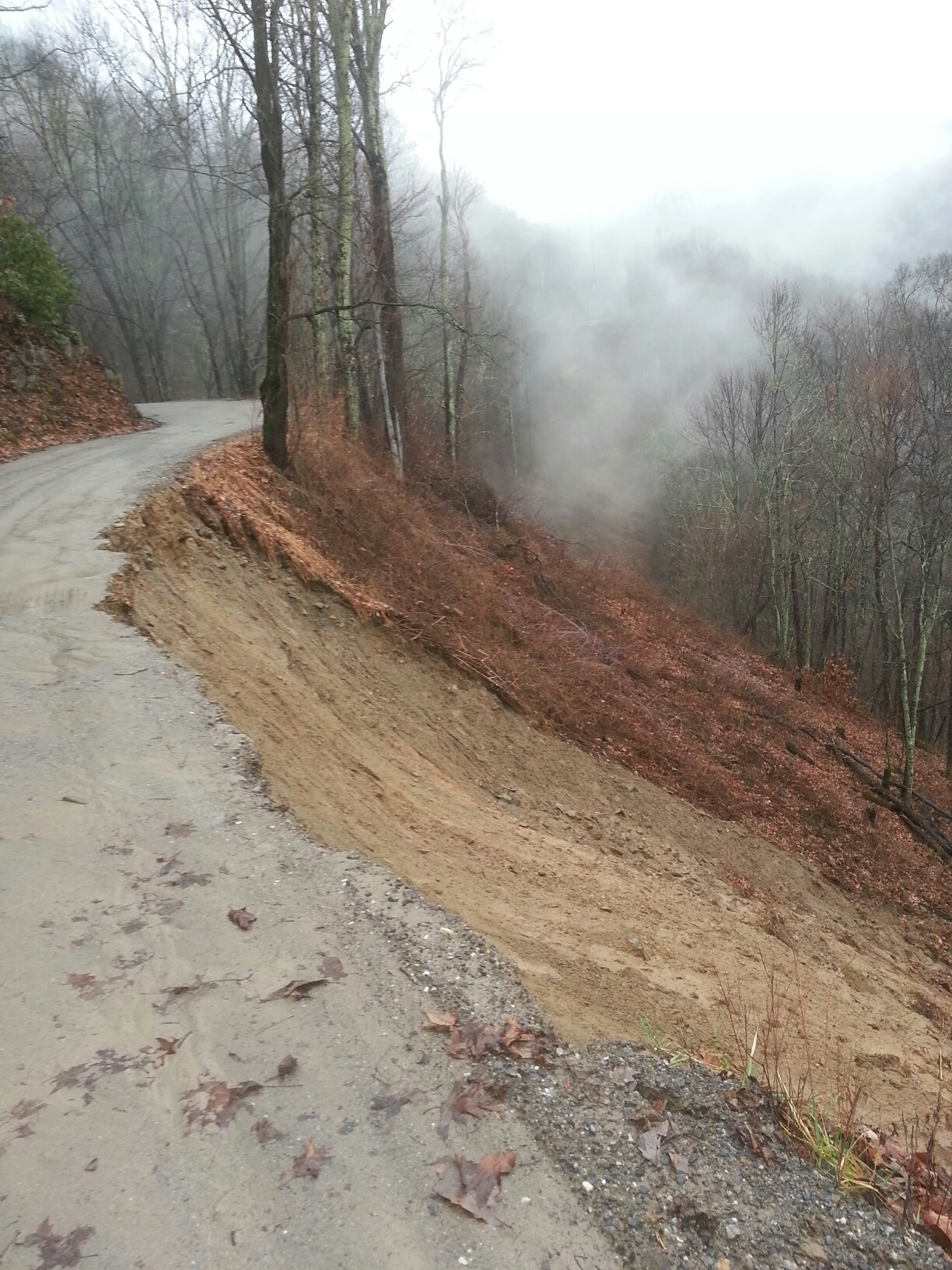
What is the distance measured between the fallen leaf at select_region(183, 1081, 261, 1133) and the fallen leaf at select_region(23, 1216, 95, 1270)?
1.33 feet

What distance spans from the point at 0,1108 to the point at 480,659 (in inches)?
304

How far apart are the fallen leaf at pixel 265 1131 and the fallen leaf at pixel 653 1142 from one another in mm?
1345

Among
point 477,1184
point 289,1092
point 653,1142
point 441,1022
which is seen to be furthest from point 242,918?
point 653,1142

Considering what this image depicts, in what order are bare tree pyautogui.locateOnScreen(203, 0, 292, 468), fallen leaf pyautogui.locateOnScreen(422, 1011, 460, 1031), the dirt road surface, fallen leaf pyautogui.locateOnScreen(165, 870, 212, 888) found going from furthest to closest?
bare tree pyautogui.locateOnScreen(203, 0, 292, 468) → fallen leaf pyautogui.locateOnScreen(165, 870, 212, 888) → fallen leaf pyautogui.locateOnScreen(422, 1011, 460, 1031) → the dirt road surface

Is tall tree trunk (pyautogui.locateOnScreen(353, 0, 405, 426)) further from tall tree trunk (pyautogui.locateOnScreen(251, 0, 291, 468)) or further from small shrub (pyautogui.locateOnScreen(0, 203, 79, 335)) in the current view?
small shrub (pyautogui.locateOnScreen(0, 203, 79, 335))

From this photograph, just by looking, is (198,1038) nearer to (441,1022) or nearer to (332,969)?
(332,969)

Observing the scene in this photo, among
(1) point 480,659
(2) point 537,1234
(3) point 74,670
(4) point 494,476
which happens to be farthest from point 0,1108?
(4) point 494,476

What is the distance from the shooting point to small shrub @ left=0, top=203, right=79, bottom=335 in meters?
14.8

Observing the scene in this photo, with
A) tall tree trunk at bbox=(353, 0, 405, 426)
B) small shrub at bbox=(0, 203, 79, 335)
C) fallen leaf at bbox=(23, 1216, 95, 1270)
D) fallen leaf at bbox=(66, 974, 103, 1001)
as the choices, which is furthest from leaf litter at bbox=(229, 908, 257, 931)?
small shrub at bbox=(0, 203, 79, 335)

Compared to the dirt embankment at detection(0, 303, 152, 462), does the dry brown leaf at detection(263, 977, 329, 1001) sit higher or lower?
lower

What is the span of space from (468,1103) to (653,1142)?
729mm

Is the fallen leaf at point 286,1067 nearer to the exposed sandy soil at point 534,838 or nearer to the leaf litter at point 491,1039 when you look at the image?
the leaf litter at point 491,1039

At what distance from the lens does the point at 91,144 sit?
94.8 ft

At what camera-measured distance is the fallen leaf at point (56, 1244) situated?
7.02 feet
